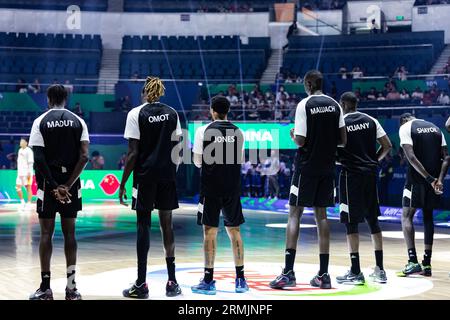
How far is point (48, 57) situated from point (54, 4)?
14.2 feet

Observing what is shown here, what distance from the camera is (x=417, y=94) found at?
2475cm

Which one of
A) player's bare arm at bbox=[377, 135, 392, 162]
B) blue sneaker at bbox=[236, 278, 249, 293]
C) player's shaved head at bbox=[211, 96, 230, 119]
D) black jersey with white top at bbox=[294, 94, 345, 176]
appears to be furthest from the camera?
player's bare arm at bbox=[377, 135, 392, 162]

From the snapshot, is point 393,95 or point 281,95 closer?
point 393,95

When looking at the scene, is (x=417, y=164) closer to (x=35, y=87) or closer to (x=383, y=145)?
(x=383, y=145)

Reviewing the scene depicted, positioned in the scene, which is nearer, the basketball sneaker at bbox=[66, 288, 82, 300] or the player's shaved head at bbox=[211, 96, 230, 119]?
the basketball sneaker at bbox=[66, 288, 82, 300]

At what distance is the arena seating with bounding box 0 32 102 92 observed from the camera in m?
33.3

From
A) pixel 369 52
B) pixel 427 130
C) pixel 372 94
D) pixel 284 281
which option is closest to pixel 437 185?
pixel 427 130

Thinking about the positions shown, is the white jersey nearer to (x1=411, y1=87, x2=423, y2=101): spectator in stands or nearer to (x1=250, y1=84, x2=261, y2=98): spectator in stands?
(x1=250, y1=84, x2=261, y2=98): spectator in stands

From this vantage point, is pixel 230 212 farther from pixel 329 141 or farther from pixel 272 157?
pixel 272 157

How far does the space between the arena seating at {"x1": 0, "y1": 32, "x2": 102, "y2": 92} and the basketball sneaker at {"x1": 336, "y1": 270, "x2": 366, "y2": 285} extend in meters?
26.7

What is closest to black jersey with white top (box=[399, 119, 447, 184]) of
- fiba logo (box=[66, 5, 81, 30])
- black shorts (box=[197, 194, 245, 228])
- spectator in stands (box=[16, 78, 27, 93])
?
black shorts (box=[197, 194, 245, 228])

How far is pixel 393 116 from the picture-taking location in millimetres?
23469

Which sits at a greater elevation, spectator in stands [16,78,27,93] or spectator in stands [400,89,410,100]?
spectator in stands [16,78,27,93]

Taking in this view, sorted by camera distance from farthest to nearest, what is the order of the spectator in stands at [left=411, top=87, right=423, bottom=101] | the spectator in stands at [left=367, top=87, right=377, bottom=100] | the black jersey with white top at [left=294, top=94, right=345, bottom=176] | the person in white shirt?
the spectator in stands at [left=367, top=87, right=377, bottom=100]
the spectator in stands at [left=411, top=87, right=423, bottom=101]
the person in white shirt
the black jersey with white top at [left=294, top=94, right=345, bottom=176]
